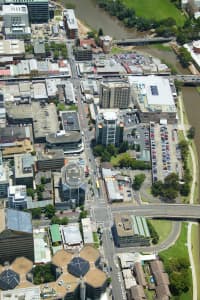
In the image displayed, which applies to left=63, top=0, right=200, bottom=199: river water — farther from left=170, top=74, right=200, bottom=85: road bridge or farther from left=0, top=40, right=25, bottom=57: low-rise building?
left=0, top=40, right=25, bottom=57: low-rise building

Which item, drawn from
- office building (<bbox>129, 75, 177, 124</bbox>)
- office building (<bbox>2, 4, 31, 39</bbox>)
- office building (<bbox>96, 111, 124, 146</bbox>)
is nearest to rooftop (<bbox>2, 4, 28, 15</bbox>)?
office building (<bbox>2, 4, 31, 39</bbox>)

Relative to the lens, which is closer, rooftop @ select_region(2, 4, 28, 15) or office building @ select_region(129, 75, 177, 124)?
office building @ select_region(129, 75, 177, 124)

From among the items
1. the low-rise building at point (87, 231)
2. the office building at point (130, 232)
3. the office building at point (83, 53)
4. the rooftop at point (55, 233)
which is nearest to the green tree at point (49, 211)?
the rooftop at point (55, 233)

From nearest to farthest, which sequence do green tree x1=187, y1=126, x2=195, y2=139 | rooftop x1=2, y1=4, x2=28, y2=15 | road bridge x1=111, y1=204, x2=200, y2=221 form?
road bridge x1=111, y1=204, x2=200, y2=221
green tree x1=187, y1=126, x2=195, y2=139
rooftop x1=2, y1=4, x2=28, y2=15

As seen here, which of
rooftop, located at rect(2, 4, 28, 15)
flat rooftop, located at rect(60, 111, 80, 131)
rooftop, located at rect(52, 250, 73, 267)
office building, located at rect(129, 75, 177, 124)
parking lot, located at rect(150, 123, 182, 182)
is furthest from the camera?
rooftop, located at rect(2, 4, 28, 15)

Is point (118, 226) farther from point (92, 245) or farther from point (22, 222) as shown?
point (22, 222)

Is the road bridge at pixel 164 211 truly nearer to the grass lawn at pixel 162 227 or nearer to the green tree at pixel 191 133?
the grass lawn at pixel 162 227

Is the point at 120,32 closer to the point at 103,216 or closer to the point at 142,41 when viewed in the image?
the point at 142,41
